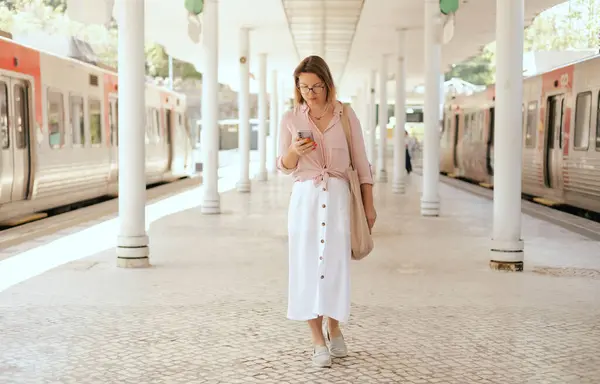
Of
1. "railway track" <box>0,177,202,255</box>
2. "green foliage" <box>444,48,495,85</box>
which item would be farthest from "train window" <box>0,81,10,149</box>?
"green foliage" <box>444,48,495,85</box>

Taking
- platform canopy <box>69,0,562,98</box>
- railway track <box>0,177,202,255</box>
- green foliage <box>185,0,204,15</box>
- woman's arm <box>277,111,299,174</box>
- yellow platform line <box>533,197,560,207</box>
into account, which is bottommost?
yellow platform line <box>533,197,560,207</box>

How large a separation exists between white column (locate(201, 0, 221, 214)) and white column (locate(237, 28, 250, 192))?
650 centimetres

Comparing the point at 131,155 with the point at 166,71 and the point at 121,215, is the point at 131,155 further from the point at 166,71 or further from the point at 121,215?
the point at 166,71

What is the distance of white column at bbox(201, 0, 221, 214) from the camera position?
15844 mm

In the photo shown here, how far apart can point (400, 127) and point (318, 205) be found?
16445 mm

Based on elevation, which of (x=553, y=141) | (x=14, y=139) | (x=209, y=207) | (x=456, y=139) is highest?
(x=14, y=139)

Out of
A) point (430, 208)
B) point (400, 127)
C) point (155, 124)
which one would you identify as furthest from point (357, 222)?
point (155, 124)

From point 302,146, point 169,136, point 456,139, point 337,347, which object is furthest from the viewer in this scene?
point 456,139

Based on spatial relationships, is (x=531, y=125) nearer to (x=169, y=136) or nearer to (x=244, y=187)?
(x=244, y=187)

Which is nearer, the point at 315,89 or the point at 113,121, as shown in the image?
the point at 315,89

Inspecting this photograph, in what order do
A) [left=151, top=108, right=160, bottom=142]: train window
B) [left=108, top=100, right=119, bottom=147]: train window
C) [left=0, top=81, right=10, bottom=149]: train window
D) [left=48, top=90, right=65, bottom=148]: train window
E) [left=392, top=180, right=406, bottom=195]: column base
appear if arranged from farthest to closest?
[left=151, top=108, right=160, bottom=142]: train window
[left=392, top=180, right=406, bottom=195]: column base
[left=108, top=100, right=119, bottom=147]: train window
[left=48, top=90, right=65, bottom=148]: train window
[left=0, top=81, right=10, bottom=149]: train window

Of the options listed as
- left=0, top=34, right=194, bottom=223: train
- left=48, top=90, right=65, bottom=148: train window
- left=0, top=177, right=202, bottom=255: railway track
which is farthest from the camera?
left=48, top=90, right=65, bottom=148: train window

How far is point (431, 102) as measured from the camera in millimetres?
15516

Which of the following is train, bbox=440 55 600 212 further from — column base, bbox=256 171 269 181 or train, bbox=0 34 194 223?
column base, bbox=256 171 269 181
